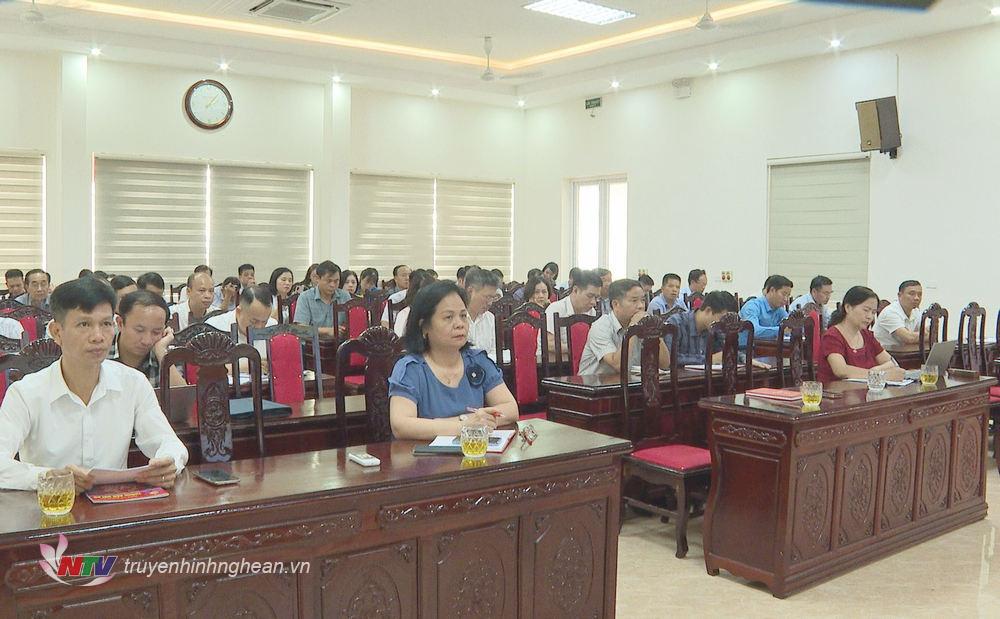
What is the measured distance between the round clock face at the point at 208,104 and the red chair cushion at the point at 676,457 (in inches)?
300

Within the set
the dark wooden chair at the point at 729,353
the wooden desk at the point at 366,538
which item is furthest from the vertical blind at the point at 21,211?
the wooden desk at the point at 366,538

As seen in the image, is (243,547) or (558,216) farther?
(558,216)

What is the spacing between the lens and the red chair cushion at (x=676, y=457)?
12.7ft

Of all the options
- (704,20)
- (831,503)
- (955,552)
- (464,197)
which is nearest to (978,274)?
(704,20)

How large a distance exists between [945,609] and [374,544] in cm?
241

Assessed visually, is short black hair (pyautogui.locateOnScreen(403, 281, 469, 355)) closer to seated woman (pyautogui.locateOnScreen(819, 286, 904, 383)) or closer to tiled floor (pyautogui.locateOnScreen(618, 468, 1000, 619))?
tiled floor (pyautogui.locateOnScreen(618, 468, 1000, 619))

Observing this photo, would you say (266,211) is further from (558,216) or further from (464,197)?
(558,216)

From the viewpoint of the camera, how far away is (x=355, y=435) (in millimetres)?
3492

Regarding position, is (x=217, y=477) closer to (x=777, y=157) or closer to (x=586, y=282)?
(x=586, y=282)

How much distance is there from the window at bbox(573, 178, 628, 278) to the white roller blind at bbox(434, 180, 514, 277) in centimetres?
107

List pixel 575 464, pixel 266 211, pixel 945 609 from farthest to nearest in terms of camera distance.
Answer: pixel 266 211 < pixel 945 609 < pixel 575 464

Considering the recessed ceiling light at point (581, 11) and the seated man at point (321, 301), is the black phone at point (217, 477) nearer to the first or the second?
the seated man at point (321, 301)

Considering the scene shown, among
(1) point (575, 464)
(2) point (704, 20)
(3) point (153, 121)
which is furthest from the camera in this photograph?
(3) point (153, 121)

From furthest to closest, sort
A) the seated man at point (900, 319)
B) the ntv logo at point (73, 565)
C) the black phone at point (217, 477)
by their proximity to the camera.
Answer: the seated man at point (900, 319) → the black phone at point (217, 477) → the ntv logo at point (73, 565)
